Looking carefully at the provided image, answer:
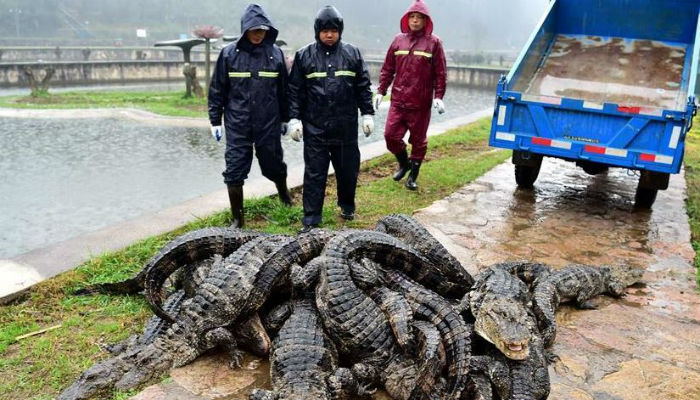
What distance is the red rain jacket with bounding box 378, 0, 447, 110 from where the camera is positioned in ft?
21.3

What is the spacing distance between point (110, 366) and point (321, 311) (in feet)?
3.83

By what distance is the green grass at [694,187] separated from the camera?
5.52 metres

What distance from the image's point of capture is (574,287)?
396 cm

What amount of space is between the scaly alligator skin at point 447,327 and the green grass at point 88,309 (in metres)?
1.65

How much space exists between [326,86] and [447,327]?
9.13 feet

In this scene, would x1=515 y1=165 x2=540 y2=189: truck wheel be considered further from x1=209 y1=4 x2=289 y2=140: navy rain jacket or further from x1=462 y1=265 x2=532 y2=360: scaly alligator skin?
x1=462 y1=265 x2=532 y2=360: scaly alligator skin

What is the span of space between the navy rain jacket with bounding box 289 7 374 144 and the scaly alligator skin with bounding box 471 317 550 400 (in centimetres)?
280

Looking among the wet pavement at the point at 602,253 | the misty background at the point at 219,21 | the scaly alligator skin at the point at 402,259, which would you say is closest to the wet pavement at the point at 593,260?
the wet pavement at the point at 602,253

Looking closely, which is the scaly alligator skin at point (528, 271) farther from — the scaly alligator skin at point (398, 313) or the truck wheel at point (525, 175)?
the truck wheel at point (525, 175)

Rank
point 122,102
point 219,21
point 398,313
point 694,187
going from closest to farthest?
point 398,313 < point 694,187 < point 122,102 < point 219,21

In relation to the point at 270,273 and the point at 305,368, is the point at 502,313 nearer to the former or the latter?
the point at 305,368

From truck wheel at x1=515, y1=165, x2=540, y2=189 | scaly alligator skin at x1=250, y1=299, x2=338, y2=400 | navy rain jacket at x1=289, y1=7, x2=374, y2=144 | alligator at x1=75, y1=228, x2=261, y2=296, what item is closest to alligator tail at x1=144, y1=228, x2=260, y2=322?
alligator at x1=75, y1=228, x2=261, y2=296

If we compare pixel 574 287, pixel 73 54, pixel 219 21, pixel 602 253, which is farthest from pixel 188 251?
pixel 219 21

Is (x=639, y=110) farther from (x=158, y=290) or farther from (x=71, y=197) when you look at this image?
(x=71, y=197)
